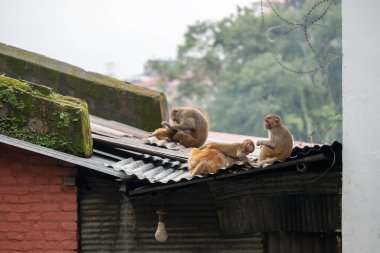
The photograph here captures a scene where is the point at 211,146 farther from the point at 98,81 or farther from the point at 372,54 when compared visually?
the point at 98,81

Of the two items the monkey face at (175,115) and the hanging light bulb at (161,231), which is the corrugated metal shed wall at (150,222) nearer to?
the hanging light bulb at (161,231)

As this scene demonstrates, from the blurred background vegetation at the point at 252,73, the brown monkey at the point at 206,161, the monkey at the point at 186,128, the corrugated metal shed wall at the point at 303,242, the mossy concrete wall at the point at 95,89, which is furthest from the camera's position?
the blurred background vegetation at the point at 252,73

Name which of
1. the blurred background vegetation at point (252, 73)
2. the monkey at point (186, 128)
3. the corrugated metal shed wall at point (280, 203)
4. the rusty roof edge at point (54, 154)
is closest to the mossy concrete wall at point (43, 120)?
the rusty roof edge at point (54, 154)

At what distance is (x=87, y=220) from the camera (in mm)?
8680

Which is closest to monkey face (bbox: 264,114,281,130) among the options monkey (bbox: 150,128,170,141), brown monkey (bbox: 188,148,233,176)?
brown monkey (bbox: 188,148,233,176)

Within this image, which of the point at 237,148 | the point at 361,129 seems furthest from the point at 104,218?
the point at 361,129

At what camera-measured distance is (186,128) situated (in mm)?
10773

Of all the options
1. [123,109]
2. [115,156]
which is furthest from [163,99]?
[115,156]

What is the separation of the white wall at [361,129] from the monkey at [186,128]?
3.78 m

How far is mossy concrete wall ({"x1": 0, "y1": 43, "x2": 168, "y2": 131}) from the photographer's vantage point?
37.6ft

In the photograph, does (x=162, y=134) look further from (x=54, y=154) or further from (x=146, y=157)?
(x=54, y=154)

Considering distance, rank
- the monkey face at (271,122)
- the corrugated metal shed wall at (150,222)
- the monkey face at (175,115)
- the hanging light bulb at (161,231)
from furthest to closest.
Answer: the monkey face at (175,115)
the corrugated metal shed wall at (150,222)
the hanging light bulb at (161,231)
the monkey face at (271,122)

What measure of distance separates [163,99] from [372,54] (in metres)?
5.02

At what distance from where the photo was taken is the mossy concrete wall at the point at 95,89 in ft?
37.6
